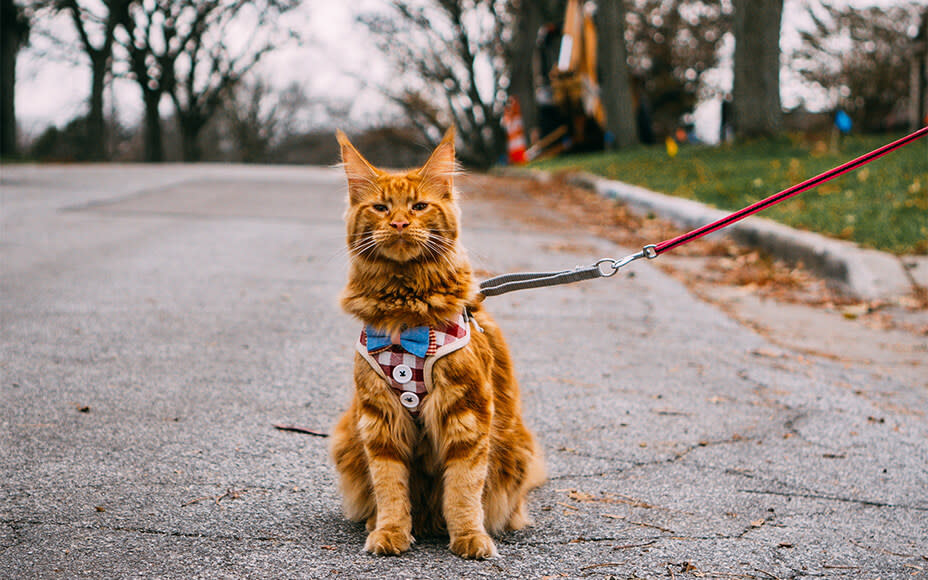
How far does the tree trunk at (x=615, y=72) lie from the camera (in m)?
20.2

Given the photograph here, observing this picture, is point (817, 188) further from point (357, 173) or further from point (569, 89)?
point (569, 89)

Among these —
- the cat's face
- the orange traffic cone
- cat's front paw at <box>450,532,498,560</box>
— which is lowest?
cat's front paw at <box>450,532,498,560</box>

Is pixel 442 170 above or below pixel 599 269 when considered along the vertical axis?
above

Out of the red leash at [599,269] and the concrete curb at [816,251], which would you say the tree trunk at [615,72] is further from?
the red leash at [599,269]

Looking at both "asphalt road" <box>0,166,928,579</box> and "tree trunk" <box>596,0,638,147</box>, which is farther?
"tree trunk" <box>596,0,638,147</box>

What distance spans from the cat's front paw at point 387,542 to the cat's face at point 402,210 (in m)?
0.89

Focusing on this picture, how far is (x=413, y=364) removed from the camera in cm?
275

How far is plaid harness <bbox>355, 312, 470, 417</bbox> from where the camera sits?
2.74 m

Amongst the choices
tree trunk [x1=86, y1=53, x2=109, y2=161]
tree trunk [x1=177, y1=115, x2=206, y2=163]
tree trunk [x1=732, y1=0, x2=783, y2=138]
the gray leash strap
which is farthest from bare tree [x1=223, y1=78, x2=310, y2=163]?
the gray leash strap

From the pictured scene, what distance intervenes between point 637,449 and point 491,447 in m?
1.29

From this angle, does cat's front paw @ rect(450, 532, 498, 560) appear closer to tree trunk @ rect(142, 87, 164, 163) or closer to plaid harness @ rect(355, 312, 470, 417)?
plaid harness @ rect(355, 312, 470, 417)

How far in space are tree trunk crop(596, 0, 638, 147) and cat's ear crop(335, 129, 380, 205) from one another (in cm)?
1839

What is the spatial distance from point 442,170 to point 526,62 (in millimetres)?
28175

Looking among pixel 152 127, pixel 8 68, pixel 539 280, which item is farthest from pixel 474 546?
pixel 152 127
